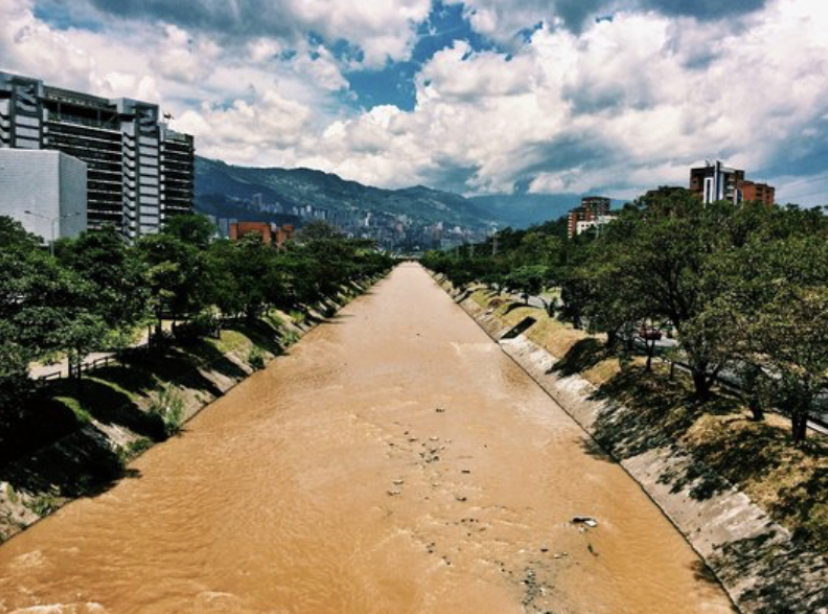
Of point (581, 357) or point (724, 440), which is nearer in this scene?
point (724, 440)

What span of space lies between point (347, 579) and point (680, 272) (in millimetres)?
24914

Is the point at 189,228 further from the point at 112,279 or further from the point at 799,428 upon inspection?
the point at 799,428

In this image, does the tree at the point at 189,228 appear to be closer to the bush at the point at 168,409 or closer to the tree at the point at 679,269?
the bush at the point at 168,409

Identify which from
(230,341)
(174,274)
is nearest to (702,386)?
(174,274)

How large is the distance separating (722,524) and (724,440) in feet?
18.4

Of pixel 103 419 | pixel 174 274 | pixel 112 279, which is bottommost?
pixel 103 419

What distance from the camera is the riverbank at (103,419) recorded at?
23.8m

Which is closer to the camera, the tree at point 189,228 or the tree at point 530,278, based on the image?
the tree at point 530,278

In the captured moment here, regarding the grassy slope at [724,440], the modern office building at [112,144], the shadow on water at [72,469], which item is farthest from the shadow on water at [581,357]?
the modern office building at [112,144]

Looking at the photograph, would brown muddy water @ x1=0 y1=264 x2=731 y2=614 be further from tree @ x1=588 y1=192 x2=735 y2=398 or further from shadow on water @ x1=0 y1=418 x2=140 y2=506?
tree @ x1=588 y1=192 x2=735 y2=398

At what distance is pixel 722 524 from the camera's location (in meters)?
22.3

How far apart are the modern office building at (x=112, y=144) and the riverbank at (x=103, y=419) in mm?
120643

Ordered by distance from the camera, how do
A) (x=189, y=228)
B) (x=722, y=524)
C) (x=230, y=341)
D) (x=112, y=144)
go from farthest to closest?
(x=112, y=144) < (x=189, y=228) < (x=230, y=341) < (x=722, y=524)

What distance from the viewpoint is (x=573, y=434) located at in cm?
3703
